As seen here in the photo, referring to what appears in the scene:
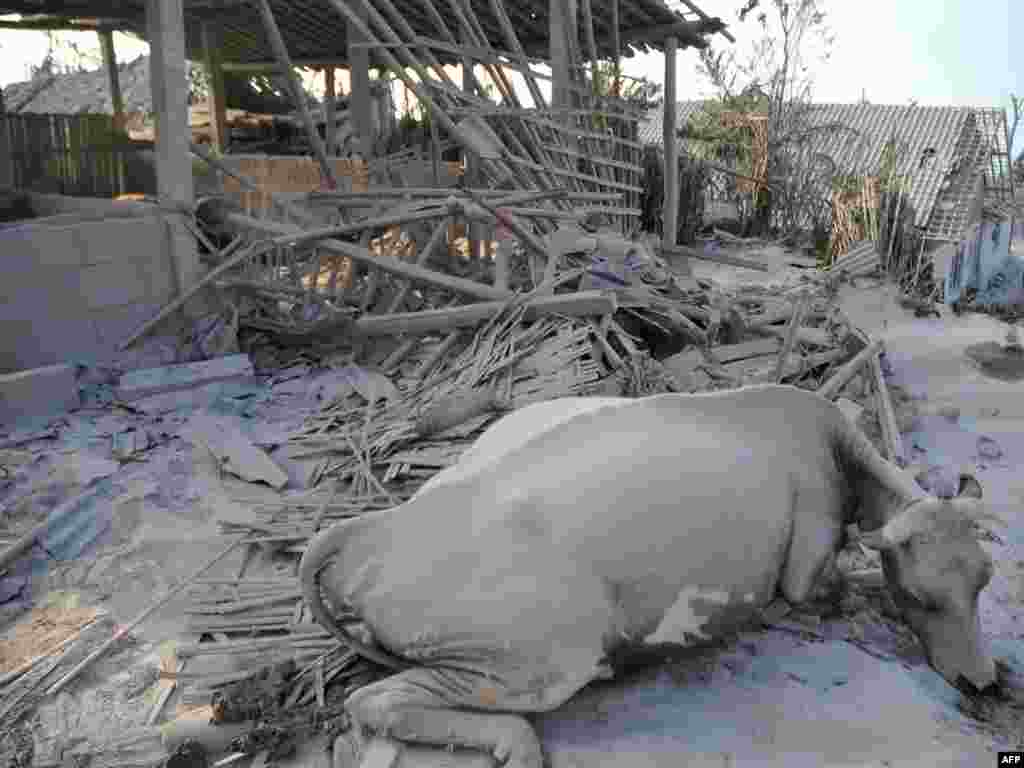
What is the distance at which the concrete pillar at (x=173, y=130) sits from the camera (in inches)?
275

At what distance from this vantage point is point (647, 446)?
310cm

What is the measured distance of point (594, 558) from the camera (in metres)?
2.82

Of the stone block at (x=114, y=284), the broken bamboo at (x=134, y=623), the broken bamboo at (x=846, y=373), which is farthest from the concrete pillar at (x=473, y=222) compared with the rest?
the broken bamboo at (x=134, y=623)

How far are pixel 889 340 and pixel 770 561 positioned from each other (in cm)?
612

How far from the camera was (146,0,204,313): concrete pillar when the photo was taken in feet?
22.9

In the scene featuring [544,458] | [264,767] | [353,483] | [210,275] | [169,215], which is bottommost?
[264,767]

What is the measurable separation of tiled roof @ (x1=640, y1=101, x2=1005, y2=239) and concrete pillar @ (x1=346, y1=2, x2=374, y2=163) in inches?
390

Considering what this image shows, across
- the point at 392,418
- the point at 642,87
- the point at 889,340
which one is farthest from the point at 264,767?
the point at 642,87

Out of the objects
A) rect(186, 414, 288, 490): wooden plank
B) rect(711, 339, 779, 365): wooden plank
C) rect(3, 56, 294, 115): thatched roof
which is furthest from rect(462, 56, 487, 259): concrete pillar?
rect(3, 56, 294, 115): thatched roof

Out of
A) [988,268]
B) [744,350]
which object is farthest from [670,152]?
[988,268]

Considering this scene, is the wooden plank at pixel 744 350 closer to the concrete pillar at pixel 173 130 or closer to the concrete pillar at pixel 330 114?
the concrete pillar at pixel 173 130

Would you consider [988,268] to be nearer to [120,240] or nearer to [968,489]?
[968,489]

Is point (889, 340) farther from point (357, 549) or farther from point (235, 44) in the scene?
point (235, 44)

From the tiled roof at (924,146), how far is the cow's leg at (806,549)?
14.0m
